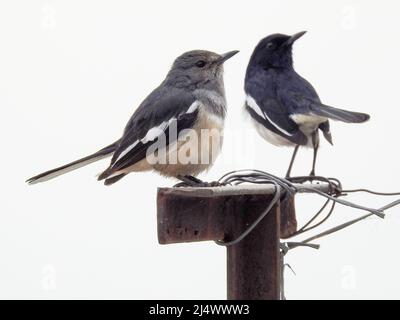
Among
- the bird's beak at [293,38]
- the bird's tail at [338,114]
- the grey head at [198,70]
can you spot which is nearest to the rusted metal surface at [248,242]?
the bird's tail at [338,114]

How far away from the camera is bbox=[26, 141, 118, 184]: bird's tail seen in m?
3.85

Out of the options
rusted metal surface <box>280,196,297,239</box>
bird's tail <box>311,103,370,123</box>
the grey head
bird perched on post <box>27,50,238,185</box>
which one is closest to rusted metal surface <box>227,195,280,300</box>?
rusted metal surface <box>280,196,297,239</box>

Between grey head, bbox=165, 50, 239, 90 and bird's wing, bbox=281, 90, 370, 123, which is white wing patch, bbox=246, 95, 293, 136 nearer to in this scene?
bird's wing, bbox=281, 90, 370, 123

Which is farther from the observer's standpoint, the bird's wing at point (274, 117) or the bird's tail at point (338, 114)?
the bird's wing at point (274, 117)

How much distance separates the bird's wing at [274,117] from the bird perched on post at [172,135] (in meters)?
0.78

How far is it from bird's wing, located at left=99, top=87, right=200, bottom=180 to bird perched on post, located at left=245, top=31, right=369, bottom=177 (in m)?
0.96

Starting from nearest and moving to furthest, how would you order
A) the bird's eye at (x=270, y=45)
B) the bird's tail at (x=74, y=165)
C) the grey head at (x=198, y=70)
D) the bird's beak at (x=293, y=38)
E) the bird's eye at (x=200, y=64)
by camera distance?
the bird's tail at (x=74, y=165)
the grey head at (x=198, y=70)
the bird's eye at (x=200, y=64)
the bird's beak at (x=293, y=38)
the bird's eye at (x=270, y=45)

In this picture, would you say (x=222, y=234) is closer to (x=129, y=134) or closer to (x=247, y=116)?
(x=129, y=134)

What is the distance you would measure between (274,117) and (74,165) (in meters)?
1.60

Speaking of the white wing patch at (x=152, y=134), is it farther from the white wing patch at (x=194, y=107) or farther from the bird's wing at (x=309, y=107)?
the bird's wing at (x=309, y=107)

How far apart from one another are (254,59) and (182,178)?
7.40 ft

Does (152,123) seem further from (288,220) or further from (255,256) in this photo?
(255,256)

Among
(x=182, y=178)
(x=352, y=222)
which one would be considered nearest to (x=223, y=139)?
(x=182, y=178)

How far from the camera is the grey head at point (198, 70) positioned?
13.9ft
